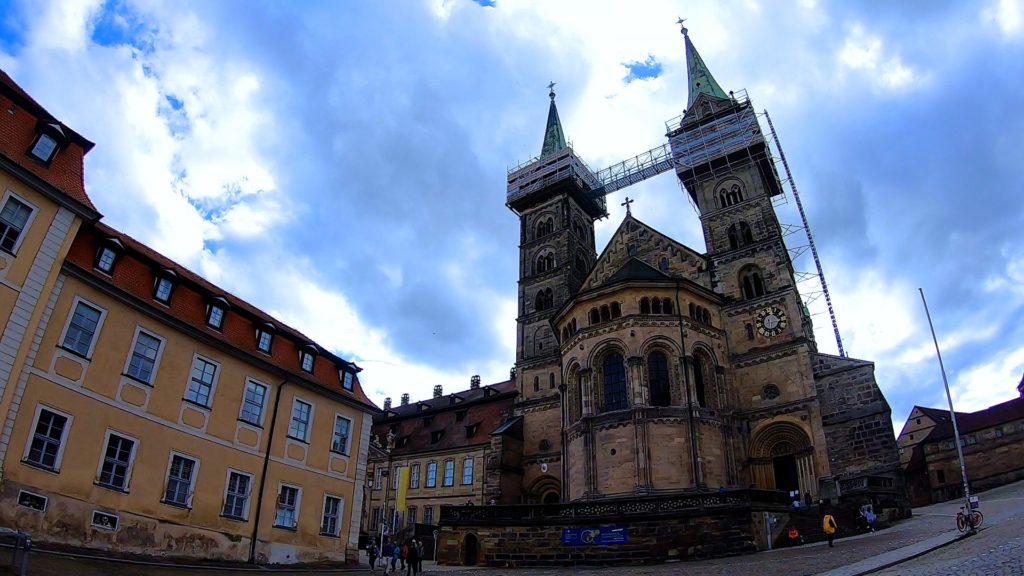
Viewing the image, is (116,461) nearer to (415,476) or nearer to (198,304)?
(198,304)

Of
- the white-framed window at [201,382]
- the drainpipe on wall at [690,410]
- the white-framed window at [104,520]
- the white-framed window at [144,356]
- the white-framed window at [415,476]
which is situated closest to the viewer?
the white-framed window at [104,520]

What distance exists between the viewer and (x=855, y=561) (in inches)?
677

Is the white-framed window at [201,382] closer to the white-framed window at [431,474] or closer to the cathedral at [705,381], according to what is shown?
the cathedral at [705,381]

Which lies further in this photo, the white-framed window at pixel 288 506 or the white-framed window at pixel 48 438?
the white-framed window at pixel 288 506

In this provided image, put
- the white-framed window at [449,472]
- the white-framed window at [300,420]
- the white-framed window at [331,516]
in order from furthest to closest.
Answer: the white-framed window at [449,472], the white-framed window at [331,516], the white-framed window at [300,420]

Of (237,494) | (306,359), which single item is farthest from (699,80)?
(237,494)

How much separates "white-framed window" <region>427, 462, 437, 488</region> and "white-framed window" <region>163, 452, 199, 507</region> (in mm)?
30544

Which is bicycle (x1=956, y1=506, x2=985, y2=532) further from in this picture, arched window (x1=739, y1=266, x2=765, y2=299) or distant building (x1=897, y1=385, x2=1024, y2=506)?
distant building (x1=897, y1=385, x2=1024, y2=506)

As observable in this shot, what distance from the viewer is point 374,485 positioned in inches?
2151

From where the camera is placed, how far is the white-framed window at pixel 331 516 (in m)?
26.4

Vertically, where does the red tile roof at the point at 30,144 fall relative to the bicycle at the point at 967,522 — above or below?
above

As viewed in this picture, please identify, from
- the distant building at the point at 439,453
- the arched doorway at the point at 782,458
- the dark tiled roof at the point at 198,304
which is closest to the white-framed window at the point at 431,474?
the distant building at the point at 439,453

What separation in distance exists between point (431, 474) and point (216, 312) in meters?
30.7

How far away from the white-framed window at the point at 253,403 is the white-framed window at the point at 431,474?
27936 mm
